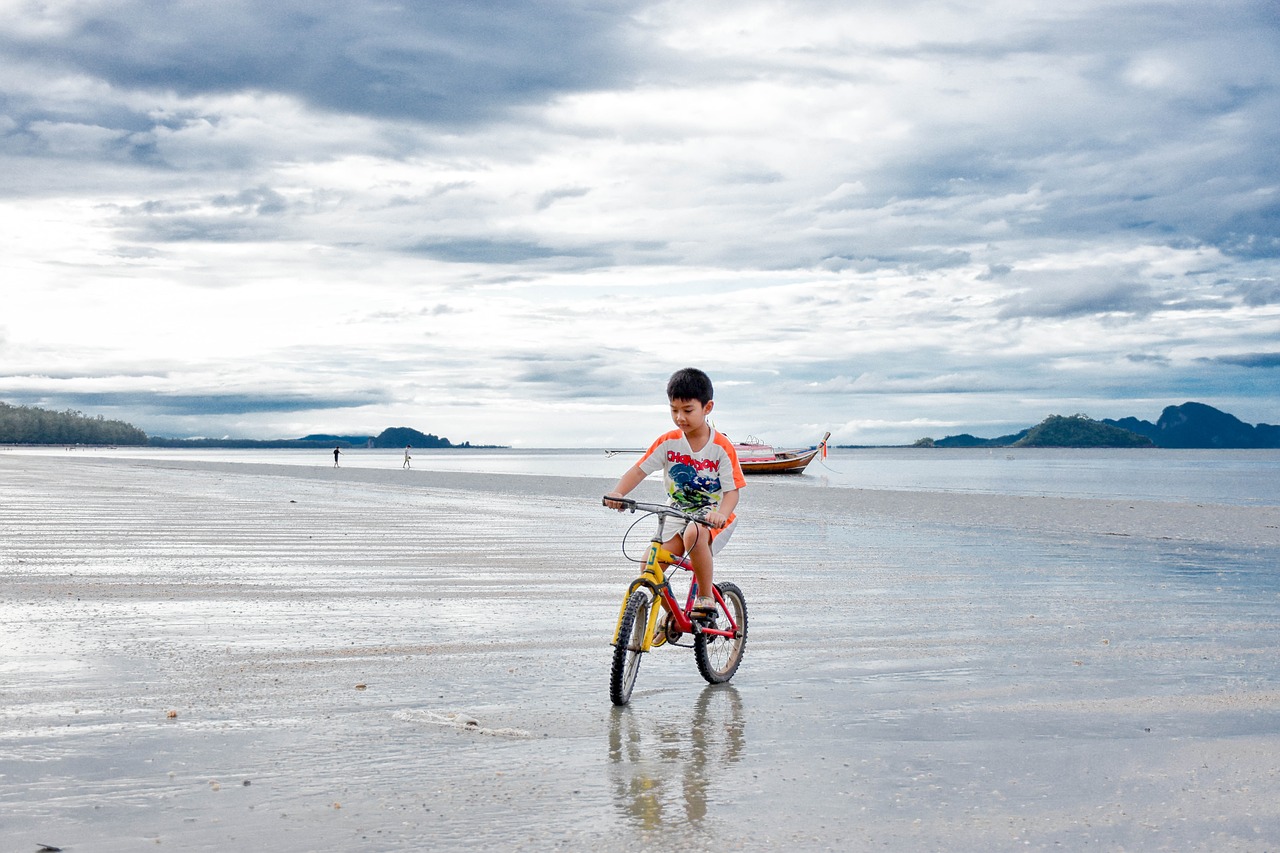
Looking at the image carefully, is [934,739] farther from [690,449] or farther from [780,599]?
[780,599]

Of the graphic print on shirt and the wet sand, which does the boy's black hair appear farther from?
the wet sand

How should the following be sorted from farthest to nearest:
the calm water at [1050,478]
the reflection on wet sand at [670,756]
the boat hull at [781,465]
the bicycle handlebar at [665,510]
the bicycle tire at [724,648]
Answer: the boat hull at [781,465] < the calm water at [1050,478] < the bicycle tire at [724,648] < the bicycle handlebar at [665,510] < the reflection on wet sand at [670,756]

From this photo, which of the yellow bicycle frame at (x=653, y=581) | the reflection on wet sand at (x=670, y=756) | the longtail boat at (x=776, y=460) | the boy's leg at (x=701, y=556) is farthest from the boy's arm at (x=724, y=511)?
the longtail boat at (x=776, y=460)

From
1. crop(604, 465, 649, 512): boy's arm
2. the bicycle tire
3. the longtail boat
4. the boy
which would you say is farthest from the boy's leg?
the longtail boat

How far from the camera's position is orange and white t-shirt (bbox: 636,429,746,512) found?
23.2 feet

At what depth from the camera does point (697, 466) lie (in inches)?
279

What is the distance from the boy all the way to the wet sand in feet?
3.12

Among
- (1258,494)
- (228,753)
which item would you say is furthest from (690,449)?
(1258,494)

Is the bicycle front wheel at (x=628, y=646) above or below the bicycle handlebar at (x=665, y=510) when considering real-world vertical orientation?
below

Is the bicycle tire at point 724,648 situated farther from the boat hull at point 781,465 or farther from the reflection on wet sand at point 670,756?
the boat hull at point 781,465

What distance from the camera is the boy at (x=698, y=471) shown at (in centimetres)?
697

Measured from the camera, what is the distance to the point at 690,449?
710 centimetres

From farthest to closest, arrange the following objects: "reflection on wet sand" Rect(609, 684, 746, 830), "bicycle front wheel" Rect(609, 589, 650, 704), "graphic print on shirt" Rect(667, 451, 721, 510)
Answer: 1. "graphic print on shirt" Rect(667, 451, 721, 510)
2. "bicycle front wheel" Rect(609, 589, 650, 704)
3. "reflection on wet sand" Rect(609, 684, 746, 830)

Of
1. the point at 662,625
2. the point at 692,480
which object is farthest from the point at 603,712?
the point at 692,480
